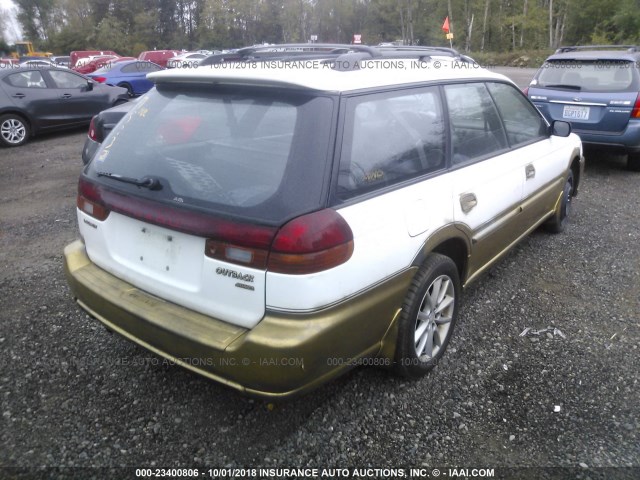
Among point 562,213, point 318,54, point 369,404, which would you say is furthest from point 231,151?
point 562,213

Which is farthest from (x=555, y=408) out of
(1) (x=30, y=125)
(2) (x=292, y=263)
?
(1) (x=30, y=125)

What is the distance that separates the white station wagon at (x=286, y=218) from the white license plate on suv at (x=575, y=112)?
15.4ft

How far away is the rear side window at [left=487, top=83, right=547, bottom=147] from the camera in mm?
3645

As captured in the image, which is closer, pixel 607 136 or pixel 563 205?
pixel 563 205

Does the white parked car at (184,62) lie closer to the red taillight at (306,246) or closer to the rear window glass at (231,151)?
the rear window glass at (231,151)

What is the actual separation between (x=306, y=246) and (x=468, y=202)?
4.41 ft

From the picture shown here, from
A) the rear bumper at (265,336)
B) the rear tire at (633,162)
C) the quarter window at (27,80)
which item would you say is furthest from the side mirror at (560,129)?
the quarter window at (27,80)

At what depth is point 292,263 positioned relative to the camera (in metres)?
1.98

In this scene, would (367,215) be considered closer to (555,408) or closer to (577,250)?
(555,408)

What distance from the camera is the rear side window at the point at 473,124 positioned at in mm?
2984

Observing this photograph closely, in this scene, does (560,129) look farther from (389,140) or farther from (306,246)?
(306,246)

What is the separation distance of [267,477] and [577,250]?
3.71 meters

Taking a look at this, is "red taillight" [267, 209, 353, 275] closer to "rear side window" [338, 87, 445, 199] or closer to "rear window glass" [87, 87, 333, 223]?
"rear window glass" [87, 87, 333, 223]

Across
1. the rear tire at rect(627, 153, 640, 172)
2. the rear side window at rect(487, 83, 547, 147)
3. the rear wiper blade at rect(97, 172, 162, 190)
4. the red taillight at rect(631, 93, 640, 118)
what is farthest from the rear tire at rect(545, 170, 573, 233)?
the rear wiper blade at rect(97, 172, 162, 190)
